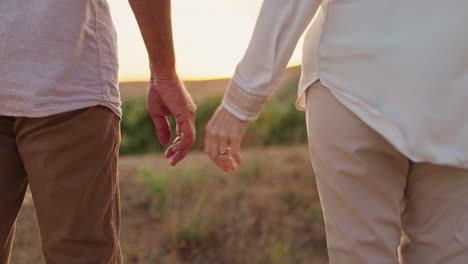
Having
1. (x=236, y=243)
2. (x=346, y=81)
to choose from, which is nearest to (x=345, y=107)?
(x=346, y=81)

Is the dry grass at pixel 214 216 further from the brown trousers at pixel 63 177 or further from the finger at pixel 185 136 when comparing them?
the brown trousers at pixel 63 177

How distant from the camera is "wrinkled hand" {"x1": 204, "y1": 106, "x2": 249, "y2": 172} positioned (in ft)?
6.12

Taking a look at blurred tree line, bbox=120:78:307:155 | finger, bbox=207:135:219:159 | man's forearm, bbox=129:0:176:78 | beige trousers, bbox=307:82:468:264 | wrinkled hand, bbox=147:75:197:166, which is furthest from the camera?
blurred tree line, bbox=120:78:307:155

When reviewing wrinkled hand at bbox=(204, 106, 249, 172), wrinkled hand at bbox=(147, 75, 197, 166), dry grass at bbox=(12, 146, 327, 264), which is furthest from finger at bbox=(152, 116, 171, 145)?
dry grass at bbox=(12, 146, 327, 264)

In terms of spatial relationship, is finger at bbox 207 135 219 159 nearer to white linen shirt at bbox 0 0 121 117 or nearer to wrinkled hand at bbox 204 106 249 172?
wrinkled hand at bbox 204 106 249 172

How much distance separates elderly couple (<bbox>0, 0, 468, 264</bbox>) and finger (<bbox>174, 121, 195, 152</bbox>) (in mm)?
514

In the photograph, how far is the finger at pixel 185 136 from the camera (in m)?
2.50

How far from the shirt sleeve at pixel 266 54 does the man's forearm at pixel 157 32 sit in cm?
45

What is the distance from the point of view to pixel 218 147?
190 cm

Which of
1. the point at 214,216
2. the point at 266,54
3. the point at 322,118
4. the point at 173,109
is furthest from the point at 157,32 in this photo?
the point at 214,216

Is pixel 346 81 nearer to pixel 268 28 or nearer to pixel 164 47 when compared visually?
pixel 268 28

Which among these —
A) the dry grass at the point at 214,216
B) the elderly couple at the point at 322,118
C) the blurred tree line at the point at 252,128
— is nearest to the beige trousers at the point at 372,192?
the elderly couple at the point at 322,118

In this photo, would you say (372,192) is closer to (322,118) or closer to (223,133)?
(322,118)

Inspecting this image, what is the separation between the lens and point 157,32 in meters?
2.22
